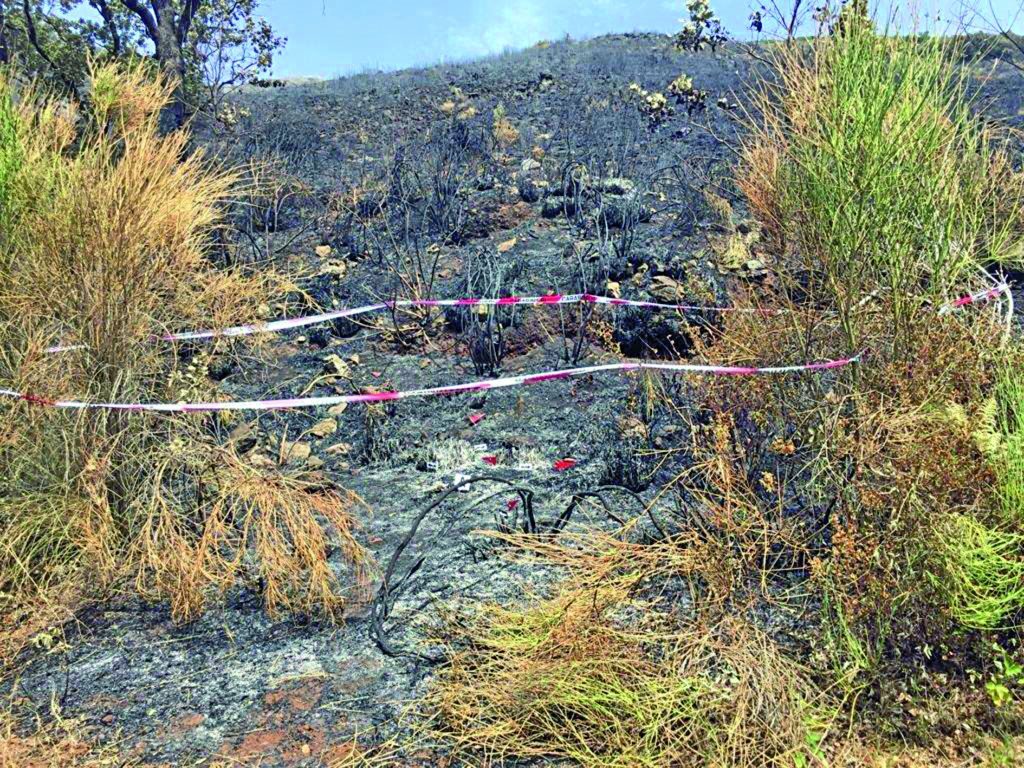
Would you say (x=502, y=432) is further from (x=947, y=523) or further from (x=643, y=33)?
(x=643, y=33)

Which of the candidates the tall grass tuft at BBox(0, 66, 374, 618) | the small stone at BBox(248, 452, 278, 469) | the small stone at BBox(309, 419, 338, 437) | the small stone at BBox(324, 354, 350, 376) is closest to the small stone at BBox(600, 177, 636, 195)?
the small stone at BBox(324, 354, 350, 376)

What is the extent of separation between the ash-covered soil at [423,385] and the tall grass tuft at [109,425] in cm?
21

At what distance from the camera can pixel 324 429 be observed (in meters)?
4.57

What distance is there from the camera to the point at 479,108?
12.4 metres

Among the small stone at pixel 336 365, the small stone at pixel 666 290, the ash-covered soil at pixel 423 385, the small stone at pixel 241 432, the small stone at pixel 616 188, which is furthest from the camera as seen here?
the small stone at pixel 616 188

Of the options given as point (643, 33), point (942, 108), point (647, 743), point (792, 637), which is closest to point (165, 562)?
point (647, 743)

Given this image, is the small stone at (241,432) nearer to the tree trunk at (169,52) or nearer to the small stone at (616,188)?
the small stone at (616,188)

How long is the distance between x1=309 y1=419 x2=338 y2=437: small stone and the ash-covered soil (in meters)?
0.03

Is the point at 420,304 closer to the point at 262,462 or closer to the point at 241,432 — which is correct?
the point at 241,432

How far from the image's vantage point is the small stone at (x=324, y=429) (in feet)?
15.0

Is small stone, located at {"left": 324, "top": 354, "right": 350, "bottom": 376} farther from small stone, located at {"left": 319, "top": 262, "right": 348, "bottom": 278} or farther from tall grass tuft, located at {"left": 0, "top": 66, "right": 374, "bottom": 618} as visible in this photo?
tall grass tuft, located at {"left": 0, "top": 66, "right": 374, "bottom": 618}

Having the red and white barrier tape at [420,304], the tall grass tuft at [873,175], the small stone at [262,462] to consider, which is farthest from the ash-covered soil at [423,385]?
the tall grass tuft at [873,175]

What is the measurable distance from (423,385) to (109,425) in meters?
2.11

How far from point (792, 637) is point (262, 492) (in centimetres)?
202
